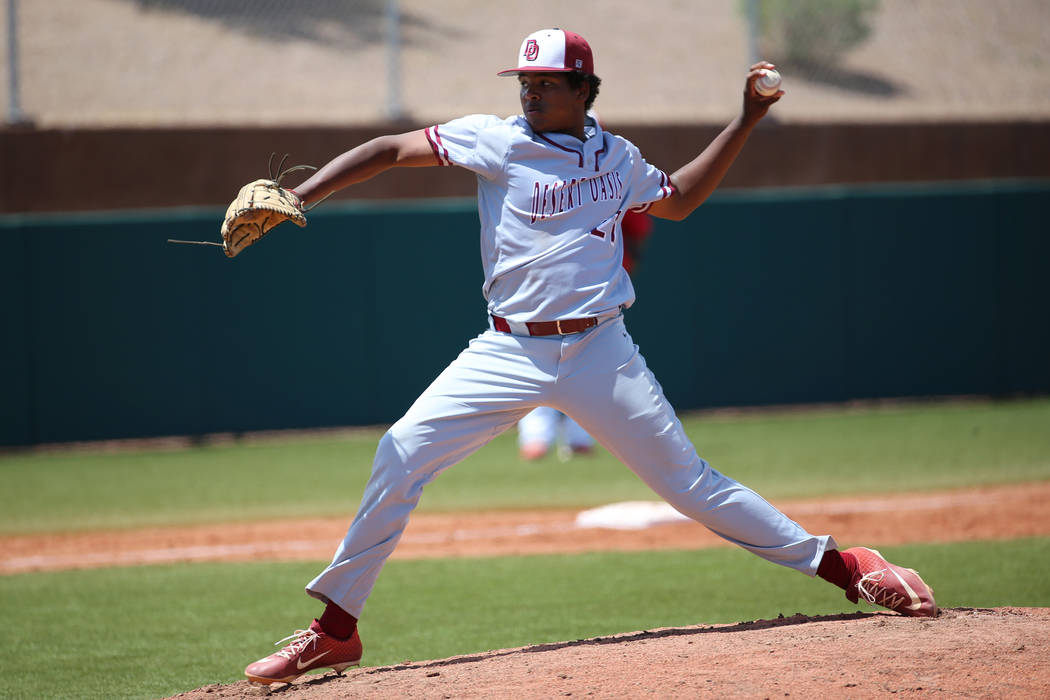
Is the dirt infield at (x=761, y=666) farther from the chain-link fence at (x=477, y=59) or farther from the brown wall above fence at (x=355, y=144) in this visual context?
the chain-link fence at (x=477, y=59)

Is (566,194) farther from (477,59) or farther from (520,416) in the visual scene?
(477,59)

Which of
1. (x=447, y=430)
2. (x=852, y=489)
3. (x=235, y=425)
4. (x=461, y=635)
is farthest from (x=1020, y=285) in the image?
(x=447, y=430)

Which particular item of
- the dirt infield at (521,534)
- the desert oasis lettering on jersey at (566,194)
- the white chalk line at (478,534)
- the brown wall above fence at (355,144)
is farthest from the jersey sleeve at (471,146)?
the brown wall above fence at (355,144)

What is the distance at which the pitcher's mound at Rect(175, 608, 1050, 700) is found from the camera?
3.31 meters

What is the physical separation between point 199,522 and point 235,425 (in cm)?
396

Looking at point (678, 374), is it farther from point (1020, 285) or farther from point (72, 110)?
point (72, 110)

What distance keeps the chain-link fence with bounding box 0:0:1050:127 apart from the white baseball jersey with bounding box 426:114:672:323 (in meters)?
10.1

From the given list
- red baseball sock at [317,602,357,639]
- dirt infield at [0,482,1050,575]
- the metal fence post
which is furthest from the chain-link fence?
red baseball sock at [317,602,357,639]

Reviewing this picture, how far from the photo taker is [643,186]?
4.04 metres

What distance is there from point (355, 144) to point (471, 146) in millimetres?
9896

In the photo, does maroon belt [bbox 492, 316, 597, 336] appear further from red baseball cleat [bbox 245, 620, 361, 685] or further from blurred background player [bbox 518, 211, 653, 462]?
blurred background player [bbox 518, 211, 653, 462]

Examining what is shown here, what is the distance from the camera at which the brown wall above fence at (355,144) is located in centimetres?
1301

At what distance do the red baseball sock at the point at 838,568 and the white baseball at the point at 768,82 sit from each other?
1.53 m

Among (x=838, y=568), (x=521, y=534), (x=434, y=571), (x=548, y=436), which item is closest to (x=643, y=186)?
(x=838, y=568)
